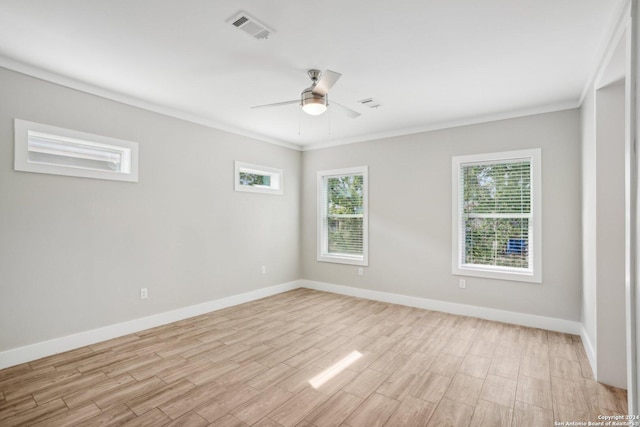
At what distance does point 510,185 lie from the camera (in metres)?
4.35

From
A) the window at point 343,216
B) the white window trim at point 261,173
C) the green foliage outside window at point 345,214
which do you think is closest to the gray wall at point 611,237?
the window at point 343,216

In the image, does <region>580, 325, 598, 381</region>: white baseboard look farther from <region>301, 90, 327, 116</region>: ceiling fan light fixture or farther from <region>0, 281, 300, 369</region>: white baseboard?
<region>0, 281, 300, 369</region>: white baseboard

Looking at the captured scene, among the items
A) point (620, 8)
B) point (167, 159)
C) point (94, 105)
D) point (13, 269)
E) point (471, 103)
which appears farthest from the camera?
point (167, 159)

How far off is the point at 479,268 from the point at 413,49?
315cm

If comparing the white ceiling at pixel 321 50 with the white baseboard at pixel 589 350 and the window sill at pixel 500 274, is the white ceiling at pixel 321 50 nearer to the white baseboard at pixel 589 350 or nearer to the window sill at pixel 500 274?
the window sill at pixel 500 274

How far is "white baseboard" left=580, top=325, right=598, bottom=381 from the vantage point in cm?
283

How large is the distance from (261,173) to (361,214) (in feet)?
6.26

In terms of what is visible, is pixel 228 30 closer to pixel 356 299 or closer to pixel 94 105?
pixel 94 105

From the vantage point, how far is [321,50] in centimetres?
277

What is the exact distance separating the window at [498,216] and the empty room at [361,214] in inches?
1.1

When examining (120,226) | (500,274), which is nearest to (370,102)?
(500,274)

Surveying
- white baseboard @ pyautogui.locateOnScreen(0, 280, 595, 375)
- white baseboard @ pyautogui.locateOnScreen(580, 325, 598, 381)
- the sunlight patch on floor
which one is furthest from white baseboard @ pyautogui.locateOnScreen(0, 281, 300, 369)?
white baseboard @ pyautogui.locateOnScreen(580, 325, 598, 381)

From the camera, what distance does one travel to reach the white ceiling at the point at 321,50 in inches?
87.7

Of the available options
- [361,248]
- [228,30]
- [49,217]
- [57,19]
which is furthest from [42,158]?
[361,248]
